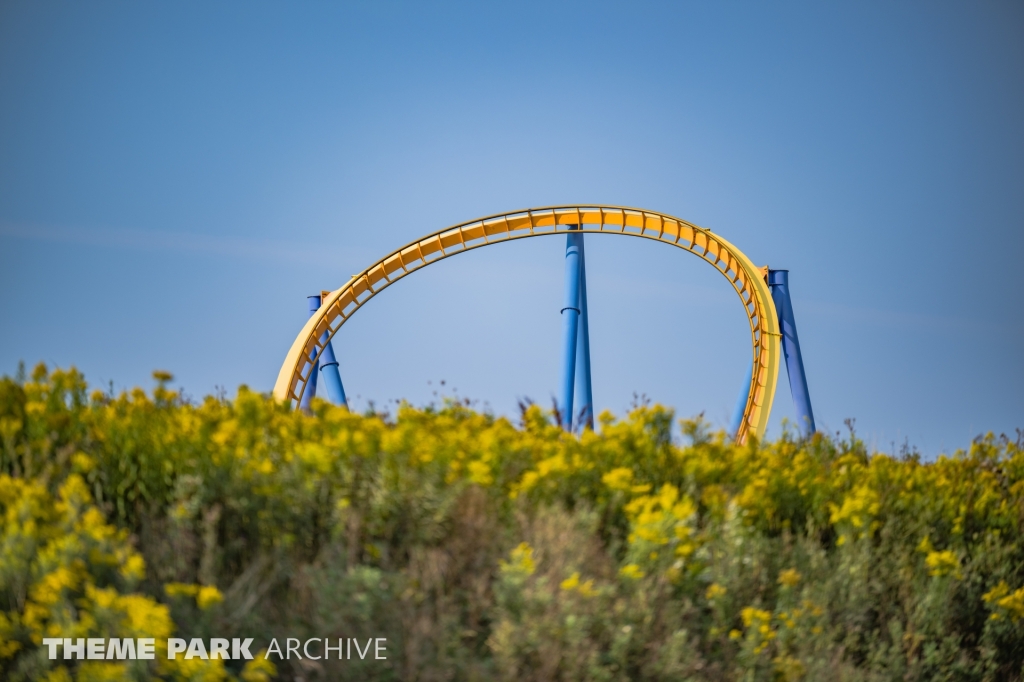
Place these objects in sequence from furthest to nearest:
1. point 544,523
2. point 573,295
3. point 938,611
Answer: point 573,295, point 938,611, point 544,523

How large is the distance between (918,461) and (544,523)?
3610 mm

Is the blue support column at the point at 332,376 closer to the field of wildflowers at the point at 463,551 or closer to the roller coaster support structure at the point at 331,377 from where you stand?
the roller coaster support structure at the point at 331,377

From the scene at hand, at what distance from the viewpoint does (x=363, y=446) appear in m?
3.54

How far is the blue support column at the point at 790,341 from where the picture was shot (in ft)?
51.4

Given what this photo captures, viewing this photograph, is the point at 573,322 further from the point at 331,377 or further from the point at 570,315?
the point at 331,377

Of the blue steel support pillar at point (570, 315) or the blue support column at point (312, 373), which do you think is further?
the blue support column at point (312, 373)

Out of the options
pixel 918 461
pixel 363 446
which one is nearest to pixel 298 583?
pixel 363 446

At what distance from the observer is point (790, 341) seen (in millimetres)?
15922

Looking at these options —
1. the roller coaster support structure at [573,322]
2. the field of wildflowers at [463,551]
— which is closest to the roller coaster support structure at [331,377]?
the roller coaster support structure at [573,322]

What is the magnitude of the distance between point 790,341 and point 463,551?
44.3ft

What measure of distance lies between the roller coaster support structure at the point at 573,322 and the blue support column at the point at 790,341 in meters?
3.55

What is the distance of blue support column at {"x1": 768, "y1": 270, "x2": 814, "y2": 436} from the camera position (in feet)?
51.4

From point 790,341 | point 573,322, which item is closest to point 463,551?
point 573,322

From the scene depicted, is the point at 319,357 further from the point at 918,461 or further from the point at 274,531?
the point at 274,531
